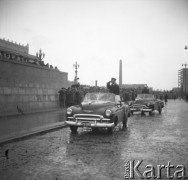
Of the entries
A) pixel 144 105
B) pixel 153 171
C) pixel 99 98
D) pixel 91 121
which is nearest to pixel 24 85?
pixel 99 98

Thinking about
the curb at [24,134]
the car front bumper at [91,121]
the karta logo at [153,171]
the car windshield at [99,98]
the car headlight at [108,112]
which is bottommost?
the karta logo at [153,171]

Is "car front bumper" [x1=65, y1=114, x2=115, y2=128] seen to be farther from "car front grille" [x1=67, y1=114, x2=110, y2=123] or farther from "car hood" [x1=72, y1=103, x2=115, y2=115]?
"car hood" [x1=72, y1=103, x2=115, y2=115]

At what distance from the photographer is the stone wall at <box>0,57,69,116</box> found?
13.9 meters

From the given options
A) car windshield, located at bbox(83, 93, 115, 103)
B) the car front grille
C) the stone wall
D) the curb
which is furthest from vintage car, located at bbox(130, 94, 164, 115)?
the car front grille

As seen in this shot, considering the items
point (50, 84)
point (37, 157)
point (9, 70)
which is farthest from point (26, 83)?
point (37, 157)

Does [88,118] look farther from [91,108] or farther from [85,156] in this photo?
[85,156]

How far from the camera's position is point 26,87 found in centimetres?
1591

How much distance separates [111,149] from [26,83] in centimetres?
1068

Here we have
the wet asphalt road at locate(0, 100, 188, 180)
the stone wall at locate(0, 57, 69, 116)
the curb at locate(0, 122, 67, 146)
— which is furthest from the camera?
the stone wall at locate(0, 57, 69, 116)

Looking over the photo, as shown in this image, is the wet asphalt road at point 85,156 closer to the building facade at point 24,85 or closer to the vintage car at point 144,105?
the building facade at point 24,85

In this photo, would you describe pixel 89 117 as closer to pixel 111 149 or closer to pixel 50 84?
pixel 111 149

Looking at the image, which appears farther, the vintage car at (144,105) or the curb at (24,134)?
the vintage car at (144,105)

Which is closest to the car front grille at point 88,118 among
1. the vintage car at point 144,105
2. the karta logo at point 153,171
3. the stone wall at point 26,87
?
the karta logo at point 153,171

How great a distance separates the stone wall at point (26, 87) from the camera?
45.5 feet
